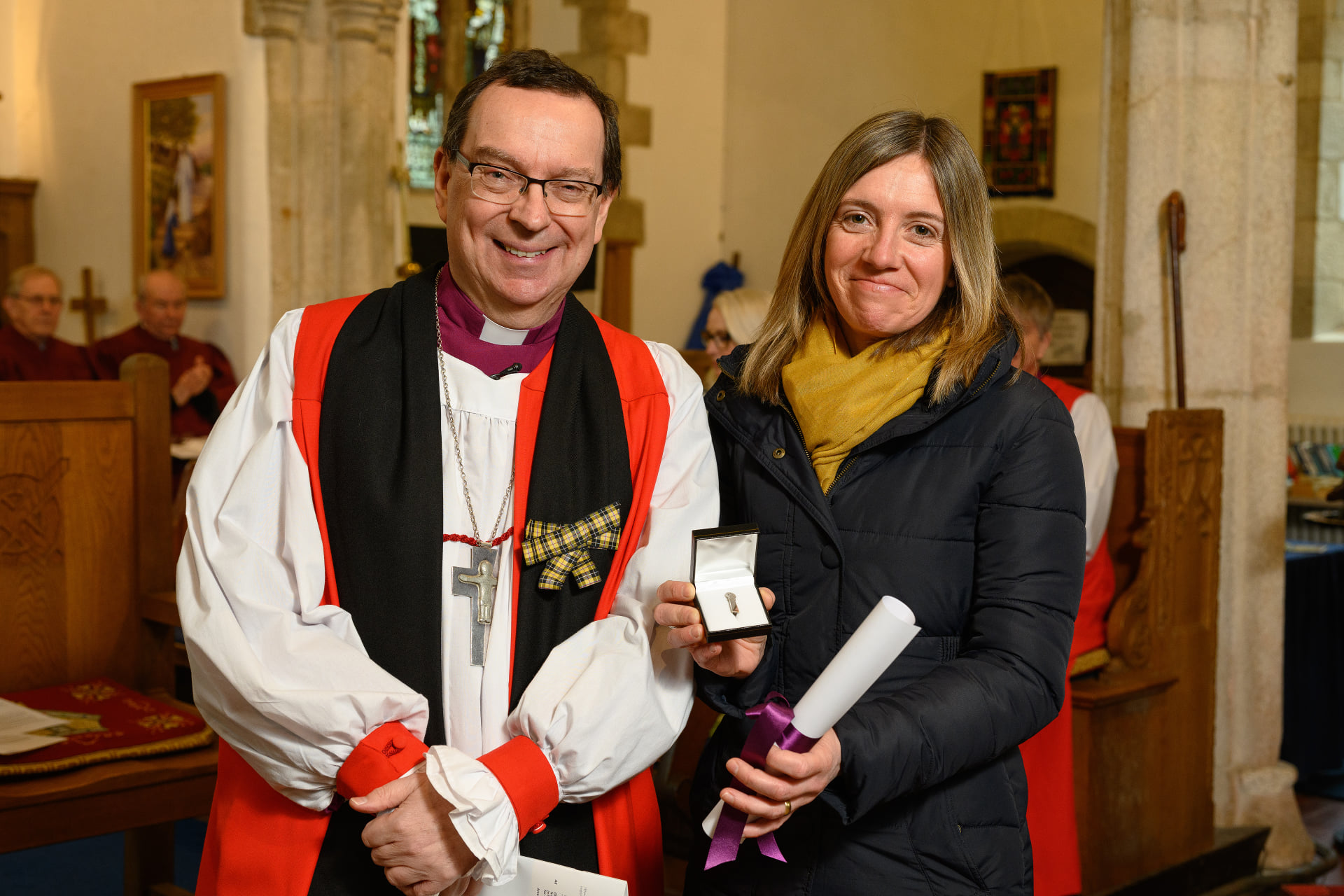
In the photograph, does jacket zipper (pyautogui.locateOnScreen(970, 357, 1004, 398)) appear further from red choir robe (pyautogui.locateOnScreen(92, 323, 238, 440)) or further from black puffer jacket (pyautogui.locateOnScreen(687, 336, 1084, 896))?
red choir robe (pyautogui.locateOnScreen(92, 323, 238, 440))

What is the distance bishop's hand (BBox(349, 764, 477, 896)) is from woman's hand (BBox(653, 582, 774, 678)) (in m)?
0.33

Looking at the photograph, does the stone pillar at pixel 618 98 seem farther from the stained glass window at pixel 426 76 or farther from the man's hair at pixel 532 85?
the man's hair at pixel 532 85

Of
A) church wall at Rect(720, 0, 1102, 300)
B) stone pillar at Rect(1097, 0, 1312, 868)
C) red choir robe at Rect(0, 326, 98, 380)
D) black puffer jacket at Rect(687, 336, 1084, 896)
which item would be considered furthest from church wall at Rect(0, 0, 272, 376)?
black puffer jacket at Rect(687, 336, 1084, 896)

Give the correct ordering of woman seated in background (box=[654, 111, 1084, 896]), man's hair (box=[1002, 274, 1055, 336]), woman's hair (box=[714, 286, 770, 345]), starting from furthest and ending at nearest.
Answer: woman's hair (box=[714, 286, 770, 345]), man's hair (box=[1002, 274, 1055, 336]), woman seated in background (box=[654, 111, 1084, 896])

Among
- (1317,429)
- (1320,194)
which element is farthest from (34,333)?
(1320,194)

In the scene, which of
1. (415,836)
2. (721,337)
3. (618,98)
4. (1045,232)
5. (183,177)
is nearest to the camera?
(415,836)

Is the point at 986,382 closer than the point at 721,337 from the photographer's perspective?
Yes

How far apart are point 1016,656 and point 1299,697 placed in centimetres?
452

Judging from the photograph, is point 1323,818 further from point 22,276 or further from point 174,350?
point 22,276

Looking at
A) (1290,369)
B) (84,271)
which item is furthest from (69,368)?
(1290,369)

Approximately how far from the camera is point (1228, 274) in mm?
4105

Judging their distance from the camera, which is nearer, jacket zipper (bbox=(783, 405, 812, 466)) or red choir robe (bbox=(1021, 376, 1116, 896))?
jacket zipper (bbox=(783, 405, 812, 466))

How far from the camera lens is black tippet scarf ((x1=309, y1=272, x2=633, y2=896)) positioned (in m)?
1.68

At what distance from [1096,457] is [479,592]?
2708 millimetres
